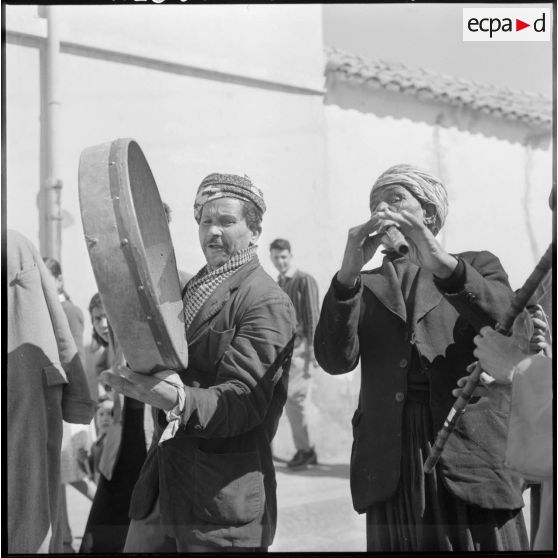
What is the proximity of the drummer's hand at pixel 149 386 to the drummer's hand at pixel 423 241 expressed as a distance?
0.82 meters

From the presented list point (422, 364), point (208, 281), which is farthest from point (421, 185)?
point (208, 281)

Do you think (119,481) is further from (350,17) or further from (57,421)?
(350,17)

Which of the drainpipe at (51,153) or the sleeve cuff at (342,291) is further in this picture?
the drainpipe at (51,153)

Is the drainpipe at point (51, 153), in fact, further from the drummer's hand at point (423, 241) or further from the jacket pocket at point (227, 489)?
the drummer's hand at point (423, 241)

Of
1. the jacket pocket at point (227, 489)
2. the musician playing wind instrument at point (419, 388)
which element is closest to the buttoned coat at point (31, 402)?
the jacket pocket at point (227, 489)

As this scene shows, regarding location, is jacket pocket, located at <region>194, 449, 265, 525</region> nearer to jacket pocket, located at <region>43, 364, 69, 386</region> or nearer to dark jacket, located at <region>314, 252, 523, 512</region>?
dark jacket, located at <region>314, 252, 523, 512</region>

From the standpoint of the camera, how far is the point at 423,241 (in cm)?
309

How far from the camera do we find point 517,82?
4.50 meters

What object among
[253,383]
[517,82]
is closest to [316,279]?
[517,82]

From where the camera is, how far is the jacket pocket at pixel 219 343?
3.30 m

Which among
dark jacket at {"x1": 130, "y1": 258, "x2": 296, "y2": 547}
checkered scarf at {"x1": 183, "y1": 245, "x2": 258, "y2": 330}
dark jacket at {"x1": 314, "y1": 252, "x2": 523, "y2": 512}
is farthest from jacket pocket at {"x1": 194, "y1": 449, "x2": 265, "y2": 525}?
checkered scarf at {"x1": 183, "y1": 245, "x2": 258, "y2": 330}

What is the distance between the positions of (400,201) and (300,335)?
11.9 ft

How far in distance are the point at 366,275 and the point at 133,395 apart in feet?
2.94

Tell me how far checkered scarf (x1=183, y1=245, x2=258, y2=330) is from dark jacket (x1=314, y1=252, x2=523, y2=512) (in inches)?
13.7
